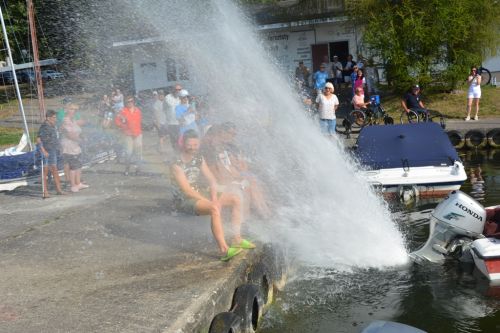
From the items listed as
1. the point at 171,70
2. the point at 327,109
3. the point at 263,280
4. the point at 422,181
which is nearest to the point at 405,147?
the point at 422,181

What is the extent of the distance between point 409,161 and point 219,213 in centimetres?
698

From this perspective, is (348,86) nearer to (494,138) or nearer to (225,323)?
(494,138)

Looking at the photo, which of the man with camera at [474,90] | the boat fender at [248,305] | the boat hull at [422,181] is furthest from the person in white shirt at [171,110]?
the boat fender at [248,305]

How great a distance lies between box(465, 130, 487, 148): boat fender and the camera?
19.5 meters

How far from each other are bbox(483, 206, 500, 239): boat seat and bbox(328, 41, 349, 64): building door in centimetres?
2386

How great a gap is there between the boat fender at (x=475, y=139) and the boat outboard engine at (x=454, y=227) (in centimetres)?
1153

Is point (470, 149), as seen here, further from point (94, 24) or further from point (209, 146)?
point (94, 24)

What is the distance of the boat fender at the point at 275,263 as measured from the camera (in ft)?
27.3

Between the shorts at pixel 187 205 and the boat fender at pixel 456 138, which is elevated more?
the shorts at pixel 187 205

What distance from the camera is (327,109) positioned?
17000 millimetres

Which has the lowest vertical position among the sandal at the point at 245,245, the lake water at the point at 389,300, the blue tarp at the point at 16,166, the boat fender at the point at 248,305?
the lake water at the point at 389,300

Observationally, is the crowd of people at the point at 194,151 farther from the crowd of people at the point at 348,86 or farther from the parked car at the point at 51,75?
the parked car at the point at 51,75

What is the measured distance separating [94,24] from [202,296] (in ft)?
136

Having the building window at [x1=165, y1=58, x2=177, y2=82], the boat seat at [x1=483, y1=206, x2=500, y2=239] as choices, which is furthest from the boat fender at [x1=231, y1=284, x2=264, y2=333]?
the building window at [x1=165, y1=58, x2=177, y2=82]
